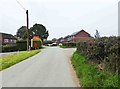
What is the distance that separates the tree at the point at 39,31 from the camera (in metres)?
101

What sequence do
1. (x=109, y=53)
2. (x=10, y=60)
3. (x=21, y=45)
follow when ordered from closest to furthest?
(x=109, y=53), (x=10, y=60), (x=21, y=45)

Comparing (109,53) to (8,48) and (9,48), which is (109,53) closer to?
(8,48)

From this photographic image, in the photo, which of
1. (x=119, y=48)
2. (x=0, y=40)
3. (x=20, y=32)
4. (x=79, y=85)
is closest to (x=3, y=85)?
(x=79, y=85)

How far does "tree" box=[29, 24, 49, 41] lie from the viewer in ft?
333

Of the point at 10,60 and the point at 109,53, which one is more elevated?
the point at 109,53

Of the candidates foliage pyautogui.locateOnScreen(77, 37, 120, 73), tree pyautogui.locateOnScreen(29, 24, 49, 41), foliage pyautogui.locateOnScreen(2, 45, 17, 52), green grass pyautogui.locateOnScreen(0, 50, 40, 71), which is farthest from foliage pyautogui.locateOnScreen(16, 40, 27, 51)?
foliage pyautogui.locateOnScreen(77, 37, 120, 73)

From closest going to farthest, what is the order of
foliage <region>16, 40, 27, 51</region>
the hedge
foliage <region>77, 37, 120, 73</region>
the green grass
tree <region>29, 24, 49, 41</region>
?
1. foliage <region>77, 37, 120, 73</region>
2. the green grass
3. the hedge
4. foliage <region>16, 40, 27, 51</region>
5. tree <region>29, 24, 49, 41</region>

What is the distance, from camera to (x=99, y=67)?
1186cm

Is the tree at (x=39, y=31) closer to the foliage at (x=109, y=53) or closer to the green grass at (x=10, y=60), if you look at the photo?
the green grass at (x=10, y=60)

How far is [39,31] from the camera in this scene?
102m

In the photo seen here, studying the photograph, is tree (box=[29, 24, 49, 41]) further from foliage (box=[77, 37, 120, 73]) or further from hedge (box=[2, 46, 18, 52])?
foliage (box=[77, 37, 120, 73])

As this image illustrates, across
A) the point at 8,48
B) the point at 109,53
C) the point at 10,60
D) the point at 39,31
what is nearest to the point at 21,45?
the point at 8,48

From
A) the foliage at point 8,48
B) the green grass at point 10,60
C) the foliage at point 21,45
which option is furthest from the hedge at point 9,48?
the green grass at point 10,60

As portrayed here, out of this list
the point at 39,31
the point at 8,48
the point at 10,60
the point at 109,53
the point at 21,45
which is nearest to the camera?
the point at 109,53
